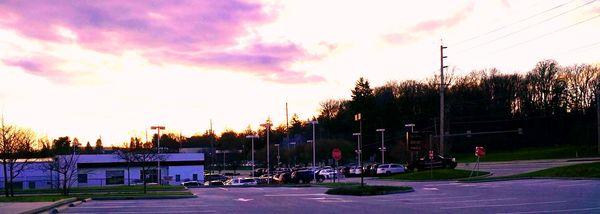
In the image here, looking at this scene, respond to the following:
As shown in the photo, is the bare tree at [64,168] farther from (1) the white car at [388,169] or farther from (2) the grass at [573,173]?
(1) the white car at [388,169]

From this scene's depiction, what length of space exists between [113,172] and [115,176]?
2.11 feet

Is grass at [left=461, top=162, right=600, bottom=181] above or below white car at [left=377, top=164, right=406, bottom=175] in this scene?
above

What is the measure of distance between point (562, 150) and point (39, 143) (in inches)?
3300

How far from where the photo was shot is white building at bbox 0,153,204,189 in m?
75.4

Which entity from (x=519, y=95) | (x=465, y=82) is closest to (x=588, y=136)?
(x=519, y=95)

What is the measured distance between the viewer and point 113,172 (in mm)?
83438

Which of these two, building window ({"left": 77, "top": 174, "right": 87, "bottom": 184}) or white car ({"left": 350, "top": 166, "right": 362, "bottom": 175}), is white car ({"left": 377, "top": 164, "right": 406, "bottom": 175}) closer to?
white car ({"left": 350, "top": 166, "right": 362, "bottom": 175})

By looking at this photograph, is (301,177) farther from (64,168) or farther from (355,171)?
(355,171)

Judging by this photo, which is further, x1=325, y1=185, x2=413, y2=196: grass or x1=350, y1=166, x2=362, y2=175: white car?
x1=350, y1=166, x2=362, y2=175: white car

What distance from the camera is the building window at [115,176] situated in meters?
82.6

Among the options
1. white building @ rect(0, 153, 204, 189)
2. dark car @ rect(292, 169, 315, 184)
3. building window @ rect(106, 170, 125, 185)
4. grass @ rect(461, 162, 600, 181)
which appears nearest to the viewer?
grass @ rect(461, 162, 600, 181)

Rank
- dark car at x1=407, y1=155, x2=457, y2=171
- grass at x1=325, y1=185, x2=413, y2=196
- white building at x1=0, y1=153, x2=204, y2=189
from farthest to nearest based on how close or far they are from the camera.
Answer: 1. white building at x1=0, y1=153, x2=204, y2=189
2. dark car at x1=407, y1=155, x2=457, y2=171
3. grass at x1=325, y1=185, x2=413, y2=196

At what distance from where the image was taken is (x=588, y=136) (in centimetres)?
10675

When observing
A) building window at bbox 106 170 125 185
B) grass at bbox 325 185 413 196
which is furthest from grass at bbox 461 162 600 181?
building window at bbox 106 170 125 185
